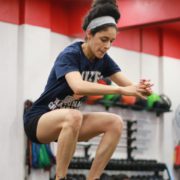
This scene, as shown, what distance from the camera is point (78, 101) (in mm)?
2965

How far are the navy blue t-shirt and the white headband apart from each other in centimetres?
17

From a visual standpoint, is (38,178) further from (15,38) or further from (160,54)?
(160,54)

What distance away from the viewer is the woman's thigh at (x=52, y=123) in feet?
8.77

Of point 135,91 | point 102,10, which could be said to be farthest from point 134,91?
point 102,10

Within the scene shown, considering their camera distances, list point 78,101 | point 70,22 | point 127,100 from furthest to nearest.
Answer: point 127,100, point 70,22, point 78,101

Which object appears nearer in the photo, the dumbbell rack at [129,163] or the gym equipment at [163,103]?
the dumbbell rack at [129,163]

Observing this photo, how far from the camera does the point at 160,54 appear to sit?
27.1 ft

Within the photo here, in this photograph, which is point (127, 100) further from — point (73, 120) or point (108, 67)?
point (73, 120)

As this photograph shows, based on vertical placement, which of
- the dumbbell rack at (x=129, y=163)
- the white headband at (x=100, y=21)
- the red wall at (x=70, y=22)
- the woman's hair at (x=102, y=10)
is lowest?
the dumbbell rack at (x=129, y=163)

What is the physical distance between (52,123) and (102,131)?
31cm

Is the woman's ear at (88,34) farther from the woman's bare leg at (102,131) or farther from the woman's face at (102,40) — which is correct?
the woman's bare leg at (102,131)

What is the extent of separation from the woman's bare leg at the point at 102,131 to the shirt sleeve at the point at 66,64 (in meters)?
0.34

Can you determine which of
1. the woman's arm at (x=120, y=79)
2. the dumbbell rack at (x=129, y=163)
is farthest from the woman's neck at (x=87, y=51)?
the dumbbell rack at (x=129, y=163)

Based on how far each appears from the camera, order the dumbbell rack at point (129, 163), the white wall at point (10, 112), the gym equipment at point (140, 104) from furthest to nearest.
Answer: the gym equipment at point (140, 104) → the dumbbell rack at point (129, 163) → the white wall at point (10, 112)
